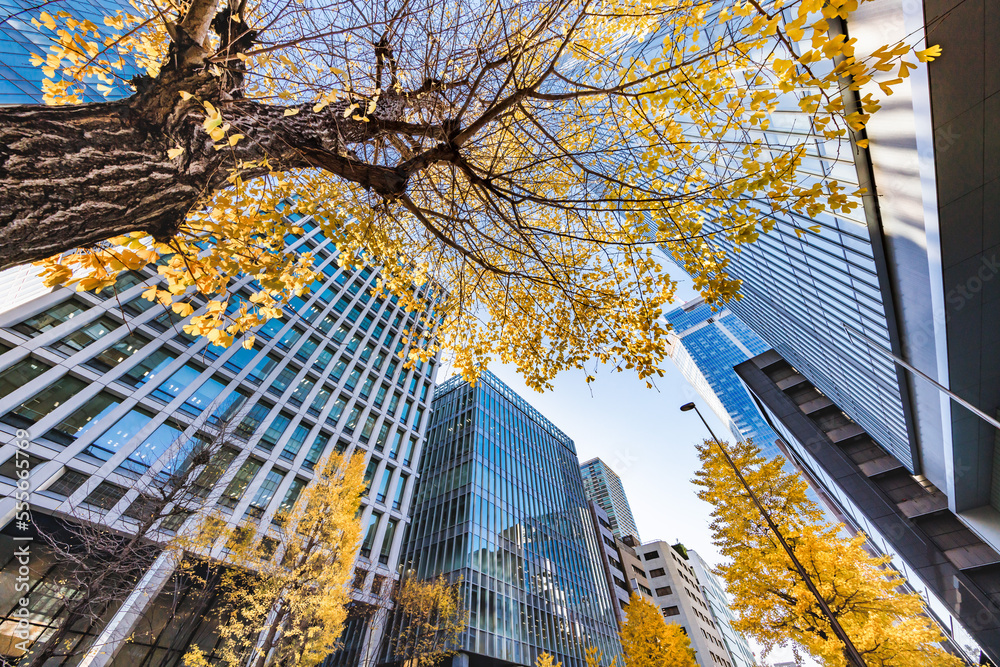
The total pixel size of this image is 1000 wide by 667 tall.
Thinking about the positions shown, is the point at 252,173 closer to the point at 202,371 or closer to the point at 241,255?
the point at 241,255

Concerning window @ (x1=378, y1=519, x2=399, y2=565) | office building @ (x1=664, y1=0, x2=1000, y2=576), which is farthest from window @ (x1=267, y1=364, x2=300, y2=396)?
office building @ (x1=664, y1=0, x2=1000, y2=576)

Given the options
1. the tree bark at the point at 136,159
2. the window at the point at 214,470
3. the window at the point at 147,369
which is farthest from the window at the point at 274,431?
the tree bark at the point at 136,159

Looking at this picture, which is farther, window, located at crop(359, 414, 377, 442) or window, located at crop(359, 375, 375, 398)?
window, located at crop(359, 375, 375, 398)

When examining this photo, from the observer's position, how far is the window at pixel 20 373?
12242 mm

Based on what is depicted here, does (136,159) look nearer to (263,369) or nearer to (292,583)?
(292,583)

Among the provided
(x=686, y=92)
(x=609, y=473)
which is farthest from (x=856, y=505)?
(x=609, y=473)

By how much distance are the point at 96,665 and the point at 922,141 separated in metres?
24.2

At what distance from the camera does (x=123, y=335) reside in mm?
15625

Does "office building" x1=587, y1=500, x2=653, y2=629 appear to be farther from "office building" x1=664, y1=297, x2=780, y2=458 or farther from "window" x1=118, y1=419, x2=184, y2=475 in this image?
"window" x1=118, y1=419, x2=184, y2=475

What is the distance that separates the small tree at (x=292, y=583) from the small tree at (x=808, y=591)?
45.6 ft

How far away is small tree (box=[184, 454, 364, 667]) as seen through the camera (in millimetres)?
12305

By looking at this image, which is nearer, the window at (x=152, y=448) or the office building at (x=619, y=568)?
the window at (x=152, y=448)

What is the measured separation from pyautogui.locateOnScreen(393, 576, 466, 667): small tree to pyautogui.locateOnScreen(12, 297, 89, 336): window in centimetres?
1977

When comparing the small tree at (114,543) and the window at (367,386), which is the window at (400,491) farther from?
the small tree at (114,543)
